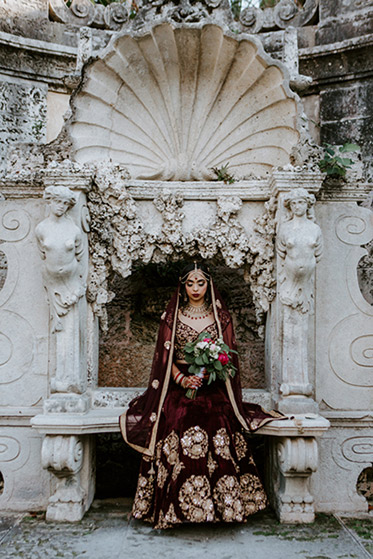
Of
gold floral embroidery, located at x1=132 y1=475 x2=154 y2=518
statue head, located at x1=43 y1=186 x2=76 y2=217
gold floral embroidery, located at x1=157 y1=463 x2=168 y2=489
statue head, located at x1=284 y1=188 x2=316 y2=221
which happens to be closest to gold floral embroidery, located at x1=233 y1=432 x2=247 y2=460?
gold floral embroidery, located at x1=157 y1=463 x2=168 y2=489

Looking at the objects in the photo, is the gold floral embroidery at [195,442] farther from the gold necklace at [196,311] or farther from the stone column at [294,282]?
the gold necklace at [196,311]

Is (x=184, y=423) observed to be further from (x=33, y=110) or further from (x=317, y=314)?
(x=33, y=110)

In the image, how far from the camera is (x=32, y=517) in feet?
13.4

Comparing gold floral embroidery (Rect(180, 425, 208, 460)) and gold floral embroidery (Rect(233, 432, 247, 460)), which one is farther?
gold floral embroidery (Rect(233, 432, 247, 460))

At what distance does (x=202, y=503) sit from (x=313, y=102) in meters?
4.13

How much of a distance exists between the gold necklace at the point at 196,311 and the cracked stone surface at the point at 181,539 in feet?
4.69

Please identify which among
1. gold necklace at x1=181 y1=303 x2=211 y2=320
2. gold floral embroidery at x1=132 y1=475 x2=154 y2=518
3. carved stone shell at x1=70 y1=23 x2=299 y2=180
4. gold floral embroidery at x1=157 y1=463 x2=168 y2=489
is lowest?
gold floral embroidery at x1=132 y1=475 x2=154 y2=518

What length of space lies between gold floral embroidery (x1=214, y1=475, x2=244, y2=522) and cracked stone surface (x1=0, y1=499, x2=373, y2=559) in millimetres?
147

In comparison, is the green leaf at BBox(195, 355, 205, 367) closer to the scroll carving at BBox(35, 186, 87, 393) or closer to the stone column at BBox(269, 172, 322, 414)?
the stone column at BBox(269, 172, 322, 414)

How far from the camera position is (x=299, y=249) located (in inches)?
156

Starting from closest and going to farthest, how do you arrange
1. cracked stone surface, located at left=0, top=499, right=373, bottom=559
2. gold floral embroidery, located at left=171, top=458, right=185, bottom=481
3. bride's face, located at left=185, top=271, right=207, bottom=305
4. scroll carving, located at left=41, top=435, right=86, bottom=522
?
cracked stone surface, located at left=0, top=499, right=373, bottom=559, gold floral embroidery, located at left=171, top=458, right=185, bottom=481, scroll carving, located at left=41, top=435, right=86, bottom=522, bride's face, located at left=185, top=271, right=207, bottom=305

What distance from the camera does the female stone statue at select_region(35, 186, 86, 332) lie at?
3.93 metres

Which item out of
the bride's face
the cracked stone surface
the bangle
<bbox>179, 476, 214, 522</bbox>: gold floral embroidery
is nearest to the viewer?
the cracked stone surface

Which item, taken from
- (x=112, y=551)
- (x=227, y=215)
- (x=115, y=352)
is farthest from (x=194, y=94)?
(x=112, y=551)
